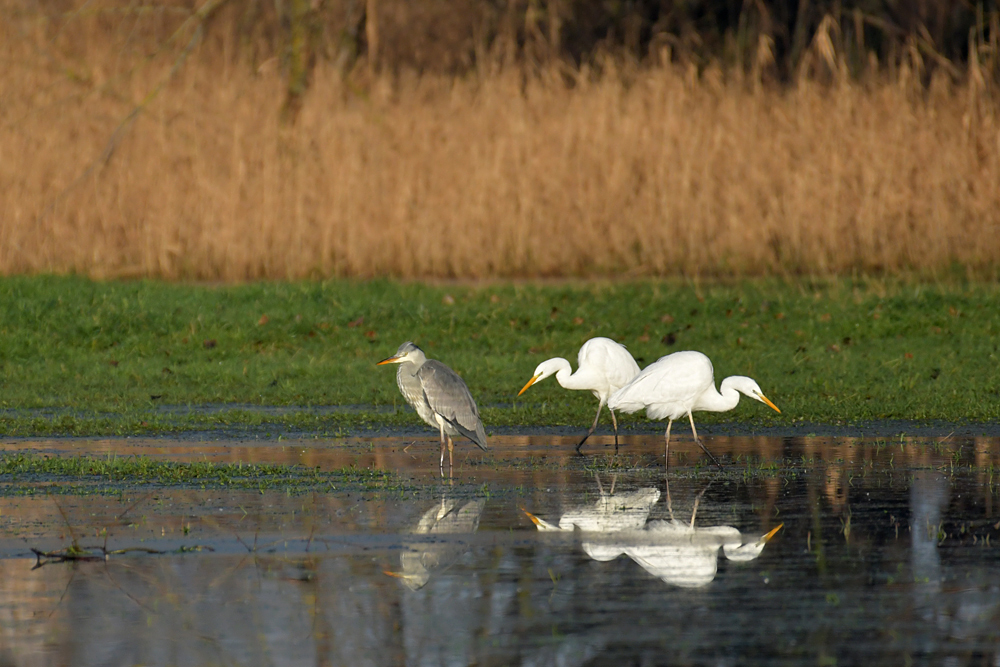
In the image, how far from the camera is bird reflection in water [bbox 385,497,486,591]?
623cm

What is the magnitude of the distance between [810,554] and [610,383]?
13.9 feet

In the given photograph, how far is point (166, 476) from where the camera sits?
8.74 meters

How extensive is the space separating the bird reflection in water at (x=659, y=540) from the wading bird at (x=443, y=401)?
1.69 meters

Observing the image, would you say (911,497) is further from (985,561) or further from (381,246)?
(381,246)

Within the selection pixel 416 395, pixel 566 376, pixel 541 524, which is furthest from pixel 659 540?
pixel 566 376

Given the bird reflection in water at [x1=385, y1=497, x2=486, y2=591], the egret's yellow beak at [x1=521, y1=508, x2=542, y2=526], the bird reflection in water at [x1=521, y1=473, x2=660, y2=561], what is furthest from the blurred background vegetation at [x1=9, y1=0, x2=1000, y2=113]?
the egret's yellow beak at [x1=521, y1=508, x2=542, y2=526]

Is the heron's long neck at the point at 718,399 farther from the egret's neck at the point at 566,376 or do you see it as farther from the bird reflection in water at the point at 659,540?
the bird reflection in water at the point at 659,540

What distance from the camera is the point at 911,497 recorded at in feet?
26.0

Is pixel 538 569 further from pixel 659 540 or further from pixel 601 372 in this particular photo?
pixel 601 372

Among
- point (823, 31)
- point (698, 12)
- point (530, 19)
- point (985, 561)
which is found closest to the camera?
point (985, 561)

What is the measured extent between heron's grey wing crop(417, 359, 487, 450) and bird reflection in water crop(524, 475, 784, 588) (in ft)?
5.45

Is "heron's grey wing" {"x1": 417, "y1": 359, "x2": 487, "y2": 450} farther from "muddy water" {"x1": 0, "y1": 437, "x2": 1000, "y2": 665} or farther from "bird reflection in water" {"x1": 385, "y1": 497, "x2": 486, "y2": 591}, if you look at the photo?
"bird reflection in water" {"x1": 385, "y1": 497, "x2": 486, "y2": 591}

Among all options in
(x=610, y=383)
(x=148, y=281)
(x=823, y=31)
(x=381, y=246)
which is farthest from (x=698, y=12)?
(x=610, y=383)

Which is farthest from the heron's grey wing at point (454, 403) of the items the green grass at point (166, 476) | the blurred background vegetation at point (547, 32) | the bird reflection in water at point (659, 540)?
the blurred background vegetation at point (547, 32)
